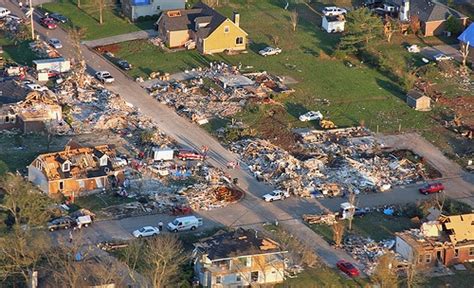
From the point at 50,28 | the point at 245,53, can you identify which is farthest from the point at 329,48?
the point at 50,28

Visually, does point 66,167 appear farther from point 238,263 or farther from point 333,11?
point 333,11

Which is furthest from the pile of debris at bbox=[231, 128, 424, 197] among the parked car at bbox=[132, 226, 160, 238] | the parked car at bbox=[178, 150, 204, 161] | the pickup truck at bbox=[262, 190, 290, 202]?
the parked car at bbox=[132, 226, 160, 238]

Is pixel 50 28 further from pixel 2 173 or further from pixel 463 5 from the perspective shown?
pixel 463 5

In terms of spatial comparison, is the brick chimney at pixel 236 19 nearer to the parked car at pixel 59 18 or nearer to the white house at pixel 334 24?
the white house at pixel 334 24

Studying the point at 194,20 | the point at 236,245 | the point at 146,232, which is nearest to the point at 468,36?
the point at 194,20

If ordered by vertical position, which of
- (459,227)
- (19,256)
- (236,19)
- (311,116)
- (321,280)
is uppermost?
(459,227)

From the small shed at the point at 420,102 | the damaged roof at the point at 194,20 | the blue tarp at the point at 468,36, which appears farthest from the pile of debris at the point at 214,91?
the blue tarp at the point at 468,36
